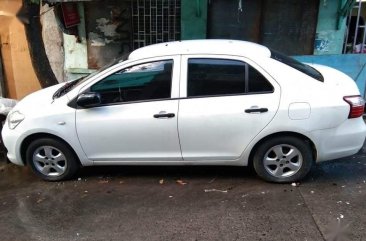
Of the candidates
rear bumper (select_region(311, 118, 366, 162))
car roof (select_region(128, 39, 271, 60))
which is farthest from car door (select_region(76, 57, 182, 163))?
rear bumper (select_region(311, 118, 366, 162))

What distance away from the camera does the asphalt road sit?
13.2 ft

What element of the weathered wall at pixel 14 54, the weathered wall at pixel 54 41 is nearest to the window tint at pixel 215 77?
the weathered wall at pixel 54 41

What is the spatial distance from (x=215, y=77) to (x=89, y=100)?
1.45 m

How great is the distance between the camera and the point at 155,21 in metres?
8.05

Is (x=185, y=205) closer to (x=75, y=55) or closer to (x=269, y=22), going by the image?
(x=269, y=22)

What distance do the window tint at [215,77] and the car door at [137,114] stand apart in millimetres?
185

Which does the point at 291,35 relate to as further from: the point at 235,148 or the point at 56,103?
the point at 56,103

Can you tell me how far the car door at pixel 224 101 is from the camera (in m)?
4.50

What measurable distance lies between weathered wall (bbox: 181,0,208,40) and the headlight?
3.90 meters

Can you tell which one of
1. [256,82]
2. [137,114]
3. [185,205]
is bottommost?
[185,205]

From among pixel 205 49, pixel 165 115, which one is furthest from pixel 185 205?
pixel 205 49

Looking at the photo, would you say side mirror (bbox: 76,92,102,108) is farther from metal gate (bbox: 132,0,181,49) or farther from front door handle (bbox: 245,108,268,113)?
metal gate (bbox: 132,0,181,49)

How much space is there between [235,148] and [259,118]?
0.45 metres

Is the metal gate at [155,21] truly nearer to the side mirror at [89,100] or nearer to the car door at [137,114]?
the car door at [137,114]
